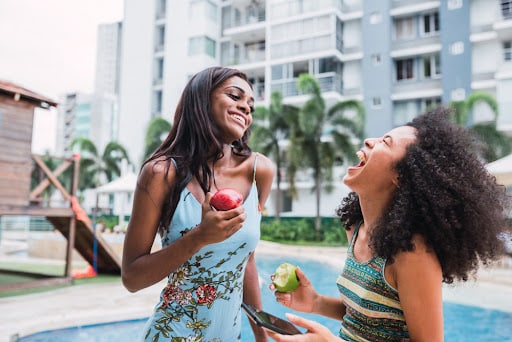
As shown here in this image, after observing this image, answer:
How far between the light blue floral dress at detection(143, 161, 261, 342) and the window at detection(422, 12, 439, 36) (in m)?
26.6

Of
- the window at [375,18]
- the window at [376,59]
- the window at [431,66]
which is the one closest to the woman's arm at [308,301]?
the window at [431,66]

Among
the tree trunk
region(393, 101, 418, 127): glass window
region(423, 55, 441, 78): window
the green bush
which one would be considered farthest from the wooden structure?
region(423, 55, 441, 78): window

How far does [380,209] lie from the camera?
1.76 m

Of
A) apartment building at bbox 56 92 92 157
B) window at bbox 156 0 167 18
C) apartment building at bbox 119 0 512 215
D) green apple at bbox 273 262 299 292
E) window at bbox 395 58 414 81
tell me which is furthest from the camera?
apartment building at bbox 56 92 92 157

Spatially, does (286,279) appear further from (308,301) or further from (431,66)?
(431,66)

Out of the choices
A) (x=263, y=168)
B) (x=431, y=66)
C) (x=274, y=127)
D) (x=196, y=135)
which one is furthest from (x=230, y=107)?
(x=431, y=66)

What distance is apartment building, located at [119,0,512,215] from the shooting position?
23.0m

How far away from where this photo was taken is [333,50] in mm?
26156

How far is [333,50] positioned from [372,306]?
2612 cm

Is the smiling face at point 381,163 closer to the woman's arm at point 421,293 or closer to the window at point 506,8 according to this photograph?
the woman's arm at point 421,293

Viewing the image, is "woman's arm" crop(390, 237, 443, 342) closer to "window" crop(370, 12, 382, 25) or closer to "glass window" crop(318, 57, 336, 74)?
"glass window" crop(318, 57, 336, 74)

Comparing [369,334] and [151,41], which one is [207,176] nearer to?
[369,334]

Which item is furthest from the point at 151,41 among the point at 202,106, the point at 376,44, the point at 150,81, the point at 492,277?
the point at 202,106

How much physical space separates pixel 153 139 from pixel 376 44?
46.7ft
